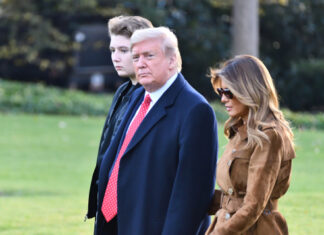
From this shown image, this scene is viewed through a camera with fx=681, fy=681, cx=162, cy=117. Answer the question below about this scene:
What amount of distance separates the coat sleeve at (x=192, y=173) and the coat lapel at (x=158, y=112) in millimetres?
170

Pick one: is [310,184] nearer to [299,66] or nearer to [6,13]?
[299,66]

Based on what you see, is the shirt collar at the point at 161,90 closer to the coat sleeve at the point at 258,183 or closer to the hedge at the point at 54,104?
the coat sleeve at the point at 258,183

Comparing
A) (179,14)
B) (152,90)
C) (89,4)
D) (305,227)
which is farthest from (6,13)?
(152,90)

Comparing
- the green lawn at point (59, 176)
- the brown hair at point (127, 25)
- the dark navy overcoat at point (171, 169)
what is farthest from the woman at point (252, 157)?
the green lawn at point (59, 176)

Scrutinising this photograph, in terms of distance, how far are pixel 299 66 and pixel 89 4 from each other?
6767 millimetres

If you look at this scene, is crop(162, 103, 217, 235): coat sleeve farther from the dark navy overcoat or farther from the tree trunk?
the tree trunk

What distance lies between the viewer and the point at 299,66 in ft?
69.1

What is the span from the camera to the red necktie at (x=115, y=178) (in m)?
3.82

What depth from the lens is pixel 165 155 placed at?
3533mm

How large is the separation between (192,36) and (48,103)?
6.01 metres

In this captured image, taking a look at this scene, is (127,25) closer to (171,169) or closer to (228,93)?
(228,93)

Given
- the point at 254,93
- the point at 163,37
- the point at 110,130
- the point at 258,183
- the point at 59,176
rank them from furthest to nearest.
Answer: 1. the point at 59,176
2. the point at 110,130
3. the point at 163,37
4. the point at 254,93
5. the point at 258,183

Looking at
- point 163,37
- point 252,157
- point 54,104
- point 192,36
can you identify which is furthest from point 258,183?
point 192,36

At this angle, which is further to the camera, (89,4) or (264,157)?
(89,4)
